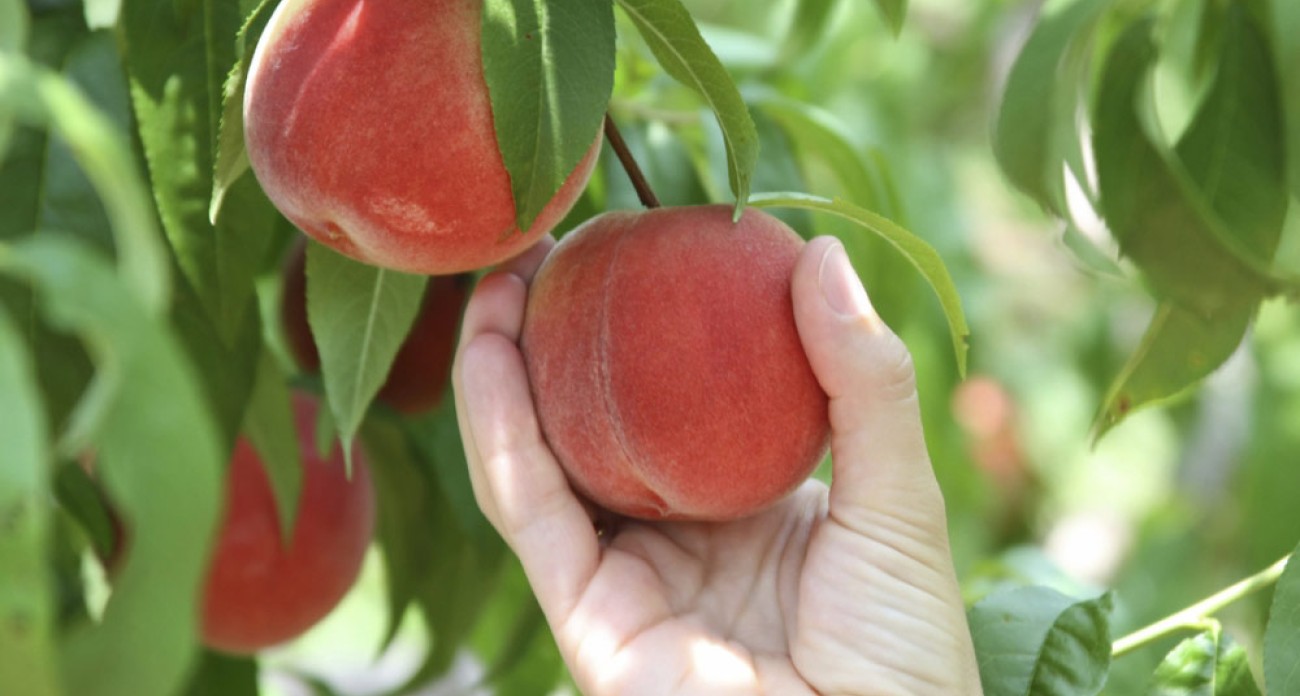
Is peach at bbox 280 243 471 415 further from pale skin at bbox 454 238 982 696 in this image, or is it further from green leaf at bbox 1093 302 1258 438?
green leaf at bbox 1093 302 1258 438

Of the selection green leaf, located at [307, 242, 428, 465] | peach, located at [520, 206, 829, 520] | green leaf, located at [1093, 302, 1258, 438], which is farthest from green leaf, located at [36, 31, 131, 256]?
green leaf, located at [1093, 302, 1258, 438]

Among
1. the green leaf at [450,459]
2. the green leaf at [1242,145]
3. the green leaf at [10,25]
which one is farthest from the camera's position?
Result: the green leaf at [450,459]

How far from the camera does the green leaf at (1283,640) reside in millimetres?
656

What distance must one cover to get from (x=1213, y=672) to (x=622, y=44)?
1.90 feet

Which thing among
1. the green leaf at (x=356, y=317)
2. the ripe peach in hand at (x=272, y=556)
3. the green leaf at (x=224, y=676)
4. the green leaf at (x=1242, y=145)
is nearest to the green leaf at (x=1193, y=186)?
the green leaf at (x=1242, y=145)

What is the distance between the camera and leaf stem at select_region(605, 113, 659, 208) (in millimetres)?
651

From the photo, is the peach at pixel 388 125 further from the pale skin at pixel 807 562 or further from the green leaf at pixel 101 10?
the green leaf at pixel 101 10

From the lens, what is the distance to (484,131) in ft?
1.81

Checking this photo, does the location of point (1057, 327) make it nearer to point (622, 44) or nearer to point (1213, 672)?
point (622, 44)

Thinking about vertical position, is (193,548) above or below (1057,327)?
above

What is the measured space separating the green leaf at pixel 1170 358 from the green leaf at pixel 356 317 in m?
0.40

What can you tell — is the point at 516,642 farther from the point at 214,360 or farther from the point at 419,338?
the point at 214,360

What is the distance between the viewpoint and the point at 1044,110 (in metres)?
→ 0.71

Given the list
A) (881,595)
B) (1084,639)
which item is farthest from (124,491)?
(1084,639)
